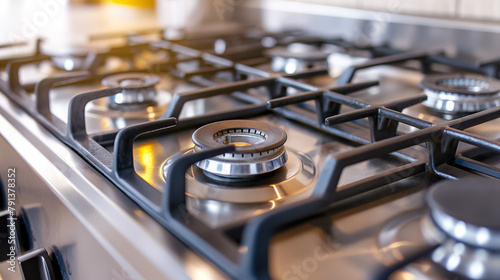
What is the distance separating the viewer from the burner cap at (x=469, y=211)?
0.35m

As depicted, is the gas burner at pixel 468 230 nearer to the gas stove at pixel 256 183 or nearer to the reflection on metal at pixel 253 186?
the gas stove at pixel 256 183

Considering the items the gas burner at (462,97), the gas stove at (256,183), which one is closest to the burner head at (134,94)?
the gas stove at (256,183)

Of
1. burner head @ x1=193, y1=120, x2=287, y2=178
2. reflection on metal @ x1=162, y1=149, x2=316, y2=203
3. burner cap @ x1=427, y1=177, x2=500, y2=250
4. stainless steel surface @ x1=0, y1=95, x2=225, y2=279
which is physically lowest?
stainless steel surface @ x1=0, y1=95, x2=225, y2=279

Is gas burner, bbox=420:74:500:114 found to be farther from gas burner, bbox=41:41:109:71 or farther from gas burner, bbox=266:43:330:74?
gas burner, bbox=41:41:109:71

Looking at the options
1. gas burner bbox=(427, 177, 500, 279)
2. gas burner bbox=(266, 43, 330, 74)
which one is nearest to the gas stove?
gas burner bbox=(427, 177, 500, 279)

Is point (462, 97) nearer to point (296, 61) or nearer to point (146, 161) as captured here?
point (296, 61)

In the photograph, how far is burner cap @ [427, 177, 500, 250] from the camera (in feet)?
1.16

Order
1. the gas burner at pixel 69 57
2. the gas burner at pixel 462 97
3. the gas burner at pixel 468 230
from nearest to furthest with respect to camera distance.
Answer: the gas burner at pixel 468 230, the gas burner at pixel 462 97, the gas burner at pixel 69 57

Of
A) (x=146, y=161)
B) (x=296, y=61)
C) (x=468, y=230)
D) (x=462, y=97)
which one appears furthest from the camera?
(x=296, y=61)

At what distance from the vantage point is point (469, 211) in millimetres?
369

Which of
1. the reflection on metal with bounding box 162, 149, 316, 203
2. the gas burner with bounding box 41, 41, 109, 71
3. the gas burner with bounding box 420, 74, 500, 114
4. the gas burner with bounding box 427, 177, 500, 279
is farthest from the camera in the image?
the gas burner with bounding box 41, 41, 109, 71

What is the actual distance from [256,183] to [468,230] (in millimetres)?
226

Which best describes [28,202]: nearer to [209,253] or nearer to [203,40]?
[209,253]

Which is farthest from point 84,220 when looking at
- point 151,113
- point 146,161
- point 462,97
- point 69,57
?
point 69,57
